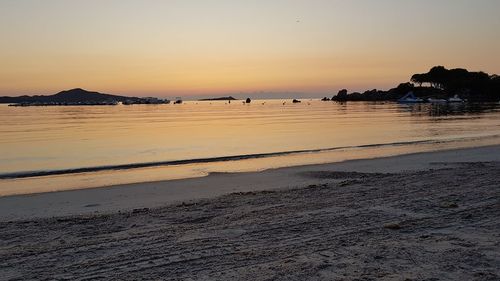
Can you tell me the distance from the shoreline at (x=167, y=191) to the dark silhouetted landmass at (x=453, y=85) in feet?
406

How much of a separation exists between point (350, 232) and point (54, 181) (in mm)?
10961

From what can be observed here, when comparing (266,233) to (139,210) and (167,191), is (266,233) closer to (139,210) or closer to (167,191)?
(139,210)

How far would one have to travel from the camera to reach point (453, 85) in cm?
13388

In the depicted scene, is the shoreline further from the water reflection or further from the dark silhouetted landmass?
the dark silhouetted landmass

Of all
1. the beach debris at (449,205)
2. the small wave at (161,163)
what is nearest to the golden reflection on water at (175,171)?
the small wave at (161,163)

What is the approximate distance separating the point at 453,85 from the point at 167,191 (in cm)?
13759

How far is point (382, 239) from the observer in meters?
6.31

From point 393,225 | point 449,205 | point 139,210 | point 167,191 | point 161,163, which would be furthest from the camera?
point 161,163

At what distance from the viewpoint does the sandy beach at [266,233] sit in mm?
5246

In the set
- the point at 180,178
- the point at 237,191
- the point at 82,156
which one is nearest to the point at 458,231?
the point at 237,191

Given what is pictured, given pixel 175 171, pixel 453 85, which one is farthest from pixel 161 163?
pixel 453 85

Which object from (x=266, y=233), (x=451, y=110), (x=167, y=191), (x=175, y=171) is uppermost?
(x=266, y=233)

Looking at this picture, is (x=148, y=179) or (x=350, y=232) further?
(x=148, y=179)

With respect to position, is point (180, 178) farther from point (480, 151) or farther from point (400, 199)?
point (480, 151)
